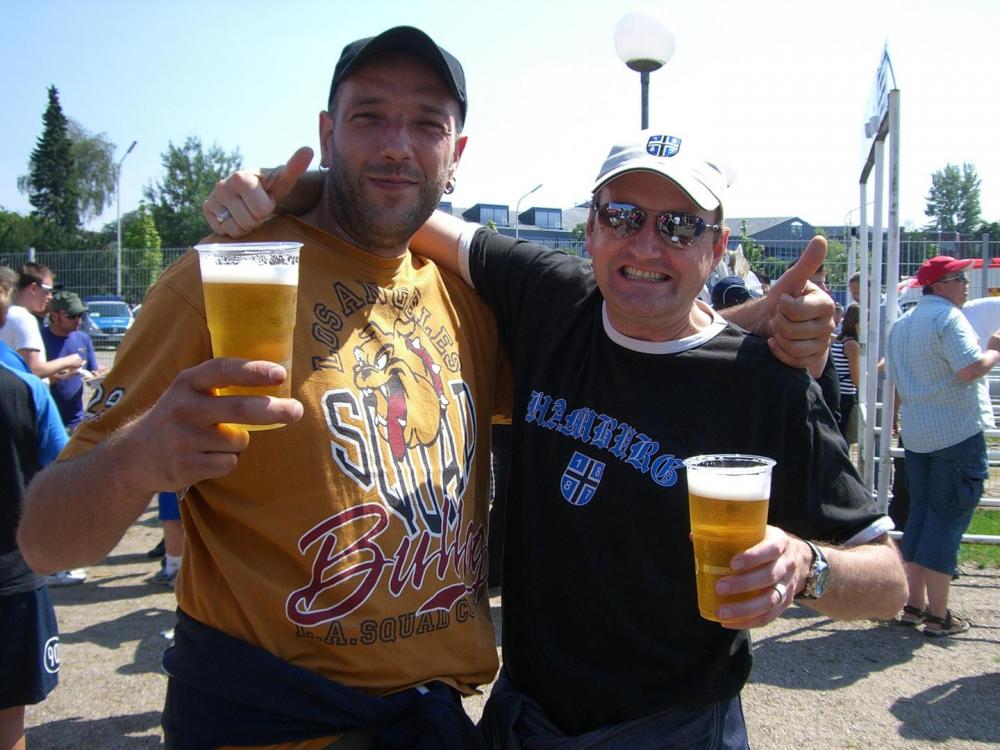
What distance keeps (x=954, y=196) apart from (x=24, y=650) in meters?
86.6

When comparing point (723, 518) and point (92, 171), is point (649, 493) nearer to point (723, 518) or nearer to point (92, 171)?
point (723, 518)

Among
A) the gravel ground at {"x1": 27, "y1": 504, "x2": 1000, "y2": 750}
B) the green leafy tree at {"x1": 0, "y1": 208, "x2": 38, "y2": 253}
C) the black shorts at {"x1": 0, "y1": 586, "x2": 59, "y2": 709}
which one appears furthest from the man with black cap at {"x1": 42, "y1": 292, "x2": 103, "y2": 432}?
the green leafy tree at {"x1": 0, "y1": 208, "x2": 38, "y2": 253}

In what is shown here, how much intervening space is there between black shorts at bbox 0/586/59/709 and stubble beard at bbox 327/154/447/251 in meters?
2.61

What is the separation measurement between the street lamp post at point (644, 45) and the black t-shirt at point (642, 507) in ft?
17.3

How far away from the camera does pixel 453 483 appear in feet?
7.28

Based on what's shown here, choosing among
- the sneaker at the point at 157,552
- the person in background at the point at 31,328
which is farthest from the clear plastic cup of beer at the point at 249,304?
the sneaker at the point at 157,552

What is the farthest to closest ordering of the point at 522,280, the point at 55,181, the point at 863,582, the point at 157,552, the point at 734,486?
the point at 55,181, the point at 157,552, the point at 522,280, the point at 863,582, the point at 734,486

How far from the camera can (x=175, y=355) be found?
6.17ft

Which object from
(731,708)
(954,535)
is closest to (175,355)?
(731,708)

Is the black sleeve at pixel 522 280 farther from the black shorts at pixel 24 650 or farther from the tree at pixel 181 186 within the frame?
the tree at pixel 181 186

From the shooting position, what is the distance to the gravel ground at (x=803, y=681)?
170 inches

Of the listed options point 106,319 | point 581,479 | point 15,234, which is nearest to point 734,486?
point 581,479

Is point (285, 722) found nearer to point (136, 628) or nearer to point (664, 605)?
point (664, 605)

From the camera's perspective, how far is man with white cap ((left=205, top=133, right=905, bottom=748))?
204 centimetres
